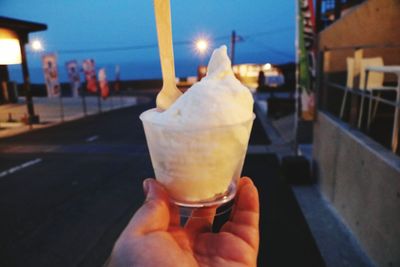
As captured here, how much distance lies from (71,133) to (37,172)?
498 cm

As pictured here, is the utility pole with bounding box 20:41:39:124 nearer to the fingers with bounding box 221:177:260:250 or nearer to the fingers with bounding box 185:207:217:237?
the fingers with bounding box 185:207:217:237

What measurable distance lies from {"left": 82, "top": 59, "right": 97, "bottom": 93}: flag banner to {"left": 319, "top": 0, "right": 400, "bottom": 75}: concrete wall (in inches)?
536

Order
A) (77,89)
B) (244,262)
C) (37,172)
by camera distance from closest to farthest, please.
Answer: (244,262) → (37,172) → (77,89)

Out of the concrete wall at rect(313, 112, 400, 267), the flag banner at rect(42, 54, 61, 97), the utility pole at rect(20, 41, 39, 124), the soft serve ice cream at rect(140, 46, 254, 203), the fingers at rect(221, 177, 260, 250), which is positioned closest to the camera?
the soft serve ice cream at rect(140, 46, 254, 203)

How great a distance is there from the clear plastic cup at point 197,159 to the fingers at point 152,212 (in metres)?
0.04

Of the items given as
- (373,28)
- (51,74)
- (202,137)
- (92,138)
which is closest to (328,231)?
(202,137)

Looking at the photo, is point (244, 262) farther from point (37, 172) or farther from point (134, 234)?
point (37, 172)

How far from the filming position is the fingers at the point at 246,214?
1.60 m

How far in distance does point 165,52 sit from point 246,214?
85cm

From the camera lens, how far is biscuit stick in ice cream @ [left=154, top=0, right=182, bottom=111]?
4.19 ft

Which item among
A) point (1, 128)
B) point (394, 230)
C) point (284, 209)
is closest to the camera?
point (394, 230)

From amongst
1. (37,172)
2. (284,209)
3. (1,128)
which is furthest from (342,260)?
(1,128)

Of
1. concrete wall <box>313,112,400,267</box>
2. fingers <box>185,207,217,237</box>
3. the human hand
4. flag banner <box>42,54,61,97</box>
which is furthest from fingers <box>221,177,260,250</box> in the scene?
flag banner <box>42,54,61,97</box>

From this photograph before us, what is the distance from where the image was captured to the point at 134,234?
1.36 meters
